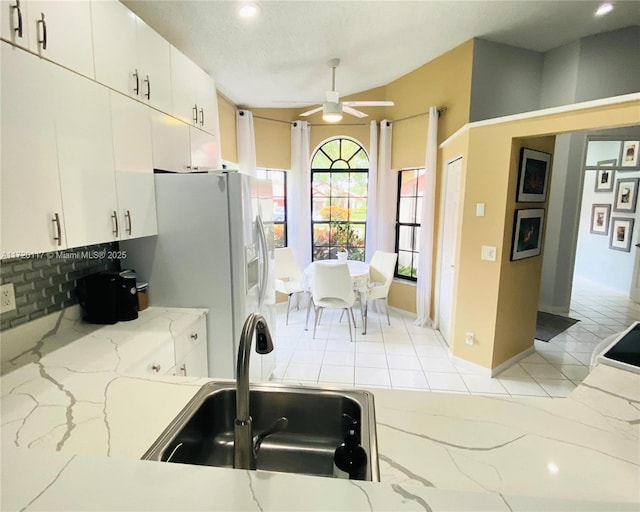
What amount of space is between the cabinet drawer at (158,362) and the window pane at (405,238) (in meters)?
3.66

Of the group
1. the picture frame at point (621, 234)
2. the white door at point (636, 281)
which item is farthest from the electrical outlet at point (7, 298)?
the picture frame at point (621, 234)

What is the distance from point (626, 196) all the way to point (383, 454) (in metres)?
6.99

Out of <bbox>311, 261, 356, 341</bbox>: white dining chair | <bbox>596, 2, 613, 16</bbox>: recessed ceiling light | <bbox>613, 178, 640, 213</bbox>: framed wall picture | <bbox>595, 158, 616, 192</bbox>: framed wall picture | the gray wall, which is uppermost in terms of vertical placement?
<bbox>596, 2, 613, 16</bbox>: recessed ceiling light

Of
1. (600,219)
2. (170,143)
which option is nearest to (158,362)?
(170,143)

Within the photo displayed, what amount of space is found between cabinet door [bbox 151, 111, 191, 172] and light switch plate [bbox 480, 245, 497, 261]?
254 centimetres

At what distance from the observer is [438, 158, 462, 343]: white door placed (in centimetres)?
350

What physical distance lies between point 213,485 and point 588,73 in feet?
16.7

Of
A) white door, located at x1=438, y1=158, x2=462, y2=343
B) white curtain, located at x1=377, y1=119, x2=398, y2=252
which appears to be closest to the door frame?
white door, located at x1=438, y1=158, x2=462, y2=343

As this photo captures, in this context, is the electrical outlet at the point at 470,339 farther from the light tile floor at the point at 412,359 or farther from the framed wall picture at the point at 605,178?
the framed wall picture at the point at 605,178

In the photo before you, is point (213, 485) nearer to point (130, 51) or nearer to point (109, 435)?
point (109, 435)

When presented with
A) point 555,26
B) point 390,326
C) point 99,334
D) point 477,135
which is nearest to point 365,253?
point 390,326

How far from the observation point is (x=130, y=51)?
1.83 m

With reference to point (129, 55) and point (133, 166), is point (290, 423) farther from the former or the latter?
point (129, 55)

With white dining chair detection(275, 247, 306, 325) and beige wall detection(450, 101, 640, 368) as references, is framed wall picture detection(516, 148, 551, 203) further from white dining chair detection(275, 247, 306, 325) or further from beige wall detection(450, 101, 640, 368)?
white dining chair detection(275, 247, 306, 325)
